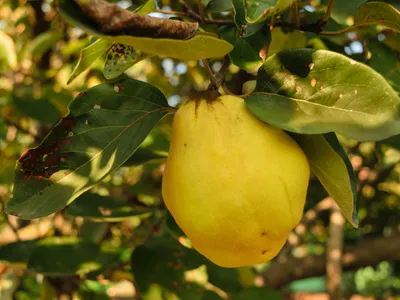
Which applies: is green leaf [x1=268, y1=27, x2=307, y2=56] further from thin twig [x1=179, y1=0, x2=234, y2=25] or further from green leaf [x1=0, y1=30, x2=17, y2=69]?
green leaf [x1=0, y1=30, x2=17, y2=69]

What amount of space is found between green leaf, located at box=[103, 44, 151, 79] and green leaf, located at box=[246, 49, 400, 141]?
0.17 meters

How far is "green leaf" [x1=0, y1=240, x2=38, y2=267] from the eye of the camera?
116 centimetres

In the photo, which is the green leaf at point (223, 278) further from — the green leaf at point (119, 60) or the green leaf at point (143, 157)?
the green leaf at point (119, 60)

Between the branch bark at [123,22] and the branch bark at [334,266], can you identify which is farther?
the branch bark at [334,266]

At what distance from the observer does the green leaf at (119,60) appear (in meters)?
0.69

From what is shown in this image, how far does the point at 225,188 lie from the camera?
0.57 metres

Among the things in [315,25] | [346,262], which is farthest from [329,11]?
[346,262]

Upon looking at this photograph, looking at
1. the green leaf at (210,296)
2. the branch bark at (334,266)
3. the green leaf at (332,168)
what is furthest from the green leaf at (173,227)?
the branch bark at (334,266)

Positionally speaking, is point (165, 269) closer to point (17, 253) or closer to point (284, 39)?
→ point (17, 253)

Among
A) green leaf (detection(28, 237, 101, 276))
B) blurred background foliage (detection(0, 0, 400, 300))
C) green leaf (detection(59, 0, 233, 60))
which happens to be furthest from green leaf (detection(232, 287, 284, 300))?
green leaf (detection(59, 0, 233, 60))

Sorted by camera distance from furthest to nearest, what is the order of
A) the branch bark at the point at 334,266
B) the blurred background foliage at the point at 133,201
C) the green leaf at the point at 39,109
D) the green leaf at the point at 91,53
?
the branch bark at the point at 334,266, the green leaf at the point at 39,109, the blurred background foliage at the point at 133,201, the green leaf at the point at 91,53

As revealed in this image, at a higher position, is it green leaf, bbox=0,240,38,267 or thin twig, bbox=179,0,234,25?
thin twig, bbox=179,0,234,25

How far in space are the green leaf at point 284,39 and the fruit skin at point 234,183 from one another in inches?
11.0

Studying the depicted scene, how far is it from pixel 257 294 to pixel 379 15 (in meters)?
0.89
